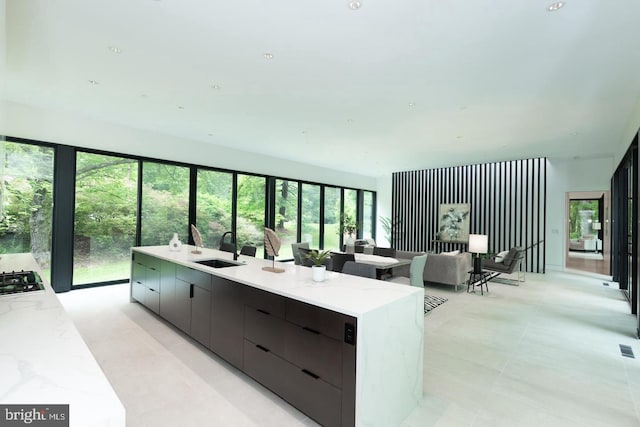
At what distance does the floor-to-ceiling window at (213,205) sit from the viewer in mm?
6950

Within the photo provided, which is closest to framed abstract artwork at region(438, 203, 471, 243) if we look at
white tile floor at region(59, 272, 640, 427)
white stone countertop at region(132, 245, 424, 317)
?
white tile floor at region(59, 272, 640, 427)

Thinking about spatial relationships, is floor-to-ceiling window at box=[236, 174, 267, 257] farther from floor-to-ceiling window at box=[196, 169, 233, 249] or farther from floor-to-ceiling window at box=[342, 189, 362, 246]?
floor-to-ceiling window at box=[342, 189, 362, 246]

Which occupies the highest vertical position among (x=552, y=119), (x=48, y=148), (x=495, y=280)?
(x=552, y=119)

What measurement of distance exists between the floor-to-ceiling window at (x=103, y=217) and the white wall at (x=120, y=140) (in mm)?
310

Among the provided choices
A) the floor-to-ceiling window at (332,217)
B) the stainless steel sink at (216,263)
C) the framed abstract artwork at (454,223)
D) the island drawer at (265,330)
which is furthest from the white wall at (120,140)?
the framed abstract artwork at (454,223)

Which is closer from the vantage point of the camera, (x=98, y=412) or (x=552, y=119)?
(x=98, y=412)

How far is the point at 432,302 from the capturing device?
4977 millimetres

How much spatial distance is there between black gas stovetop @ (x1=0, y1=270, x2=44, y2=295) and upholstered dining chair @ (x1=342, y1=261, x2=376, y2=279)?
2449 millimetres

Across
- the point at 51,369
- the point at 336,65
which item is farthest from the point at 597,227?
the point at 51,369

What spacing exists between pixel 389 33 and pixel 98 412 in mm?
3140

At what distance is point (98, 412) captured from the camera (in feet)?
2.64

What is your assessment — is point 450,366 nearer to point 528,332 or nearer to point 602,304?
point 528,332

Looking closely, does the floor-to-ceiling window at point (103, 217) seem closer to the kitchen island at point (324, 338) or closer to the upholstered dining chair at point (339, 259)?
the kitchen island at point (324, 338)

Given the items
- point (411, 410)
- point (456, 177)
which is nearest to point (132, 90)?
point (411, 410)
